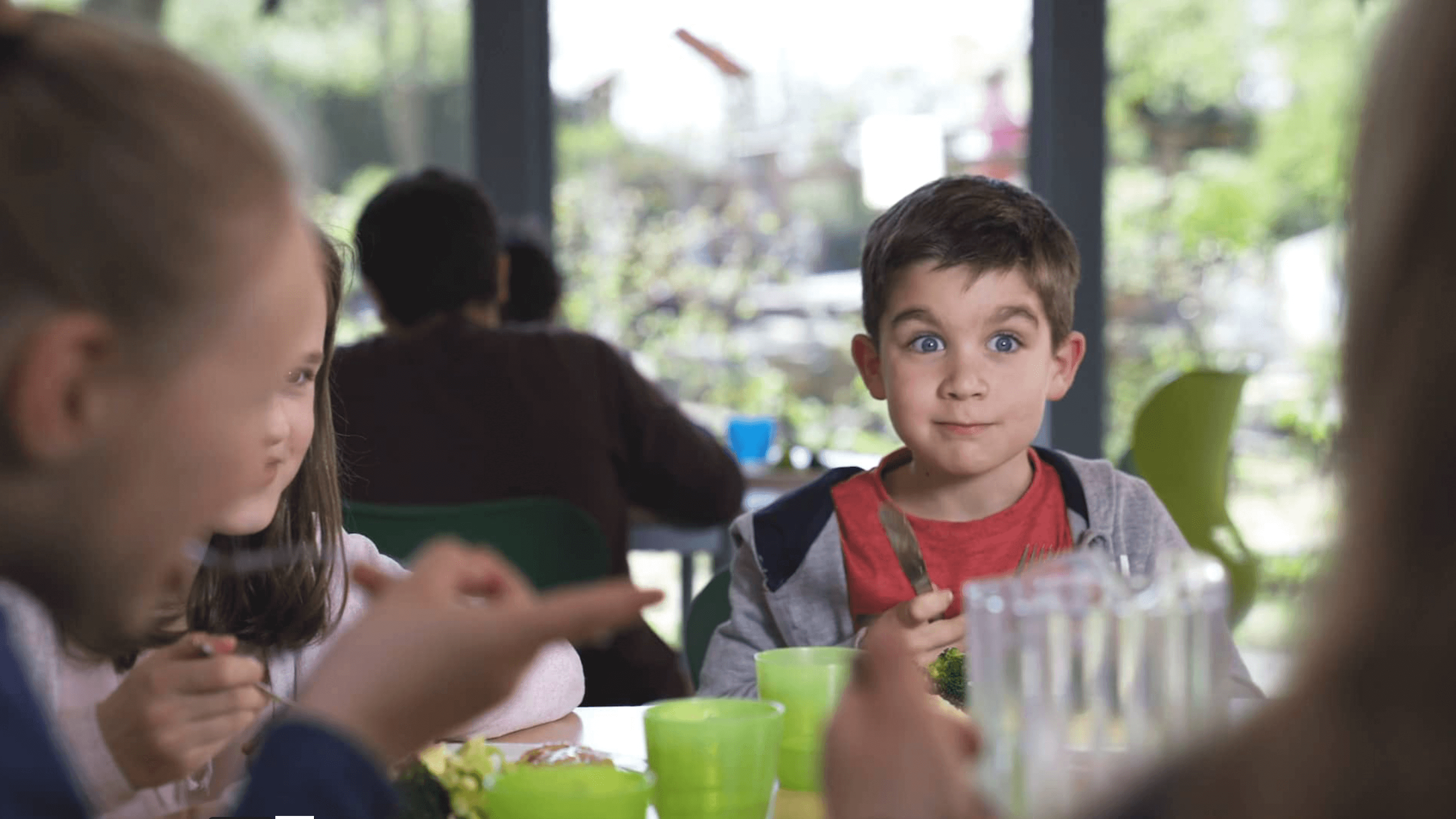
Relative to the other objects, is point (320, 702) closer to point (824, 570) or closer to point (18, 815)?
point (18, 815)

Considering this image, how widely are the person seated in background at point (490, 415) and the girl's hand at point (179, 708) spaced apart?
140cm

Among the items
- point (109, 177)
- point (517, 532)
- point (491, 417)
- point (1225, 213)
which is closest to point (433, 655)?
point (109, 177)

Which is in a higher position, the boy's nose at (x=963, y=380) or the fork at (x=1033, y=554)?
the boy's nose at (x=963, y=380)

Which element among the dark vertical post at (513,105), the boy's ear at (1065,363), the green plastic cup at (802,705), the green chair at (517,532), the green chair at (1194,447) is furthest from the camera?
the dark vertical post at (513,105)

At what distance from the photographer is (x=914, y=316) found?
1710 millimetres

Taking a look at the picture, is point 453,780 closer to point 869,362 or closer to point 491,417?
point 869,362

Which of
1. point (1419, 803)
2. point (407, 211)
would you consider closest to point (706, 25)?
point (407, 211)

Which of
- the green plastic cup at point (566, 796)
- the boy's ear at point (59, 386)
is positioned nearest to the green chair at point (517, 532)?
the green plastic cup at point (566, 796)

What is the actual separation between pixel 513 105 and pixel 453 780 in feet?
12.8

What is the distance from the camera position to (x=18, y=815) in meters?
0.65

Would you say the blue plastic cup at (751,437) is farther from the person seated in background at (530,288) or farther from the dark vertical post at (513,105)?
the dark vertical post at (513,105)

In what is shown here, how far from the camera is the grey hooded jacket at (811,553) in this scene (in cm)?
Answer: 166

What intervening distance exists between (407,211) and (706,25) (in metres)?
1.92

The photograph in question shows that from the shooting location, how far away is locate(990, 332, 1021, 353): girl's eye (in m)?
1.72
